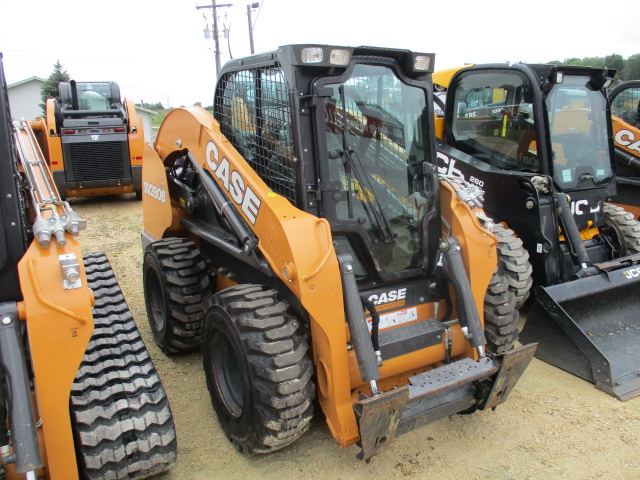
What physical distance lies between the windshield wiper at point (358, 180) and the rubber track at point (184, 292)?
1685mm

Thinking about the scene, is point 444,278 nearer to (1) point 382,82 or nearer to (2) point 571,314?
(1) point 382,82

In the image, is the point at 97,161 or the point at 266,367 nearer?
the point at 266,367

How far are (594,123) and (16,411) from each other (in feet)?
17.4

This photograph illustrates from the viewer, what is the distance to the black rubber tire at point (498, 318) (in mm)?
3482

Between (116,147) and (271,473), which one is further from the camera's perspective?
Answer: (116,147)

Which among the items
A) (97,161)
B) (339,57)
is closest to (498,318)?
(339,57)

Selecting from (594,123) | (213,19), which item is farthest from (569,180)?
(213,19)

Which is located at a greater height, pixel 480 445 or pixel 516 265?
pixel 516 265

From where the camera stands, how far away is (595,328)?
14.4ft

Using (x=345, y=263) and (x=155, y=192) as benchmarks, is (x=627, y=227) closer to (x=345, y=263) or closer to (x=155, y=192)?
(x=345, y=263)

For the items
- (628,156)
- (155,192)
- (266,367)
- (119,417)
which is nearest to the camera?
(119,417)

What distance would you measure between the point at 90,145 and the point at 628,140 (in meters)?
9.19

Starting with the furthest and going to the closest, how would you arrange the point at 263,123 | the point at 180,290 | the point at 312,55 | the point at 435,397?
the point at 180,290 < the point at 263,123 < the point at 435,397 < the point at 312,55

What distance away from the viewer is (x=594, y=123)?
5223mm
